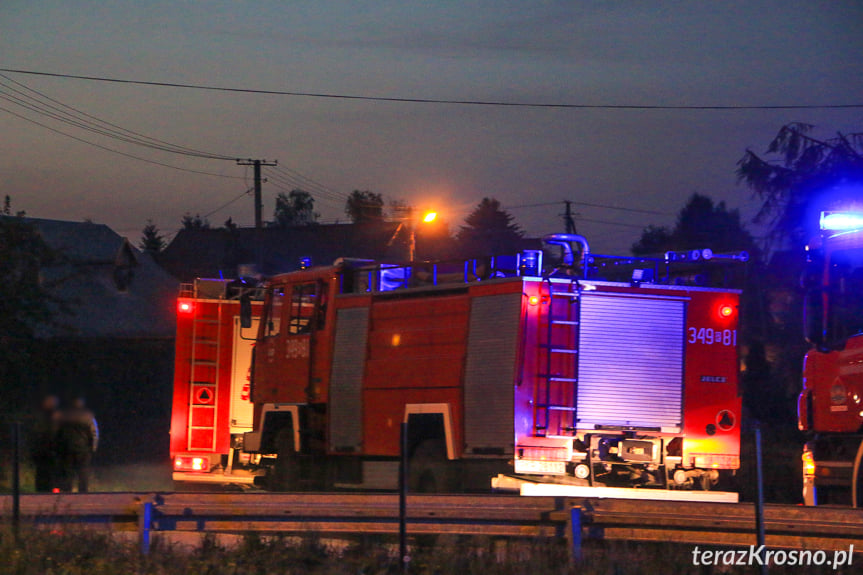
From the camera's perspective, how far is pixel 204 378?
17.2 m

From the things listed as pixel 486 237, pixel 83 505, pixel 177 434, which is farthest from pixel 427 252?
pixel 83 505

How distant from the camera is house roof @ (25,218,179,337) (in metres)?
45.1

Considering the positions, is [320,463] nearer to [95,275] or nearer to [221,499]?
[221,499]

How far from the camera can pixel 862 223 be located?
1041 cm

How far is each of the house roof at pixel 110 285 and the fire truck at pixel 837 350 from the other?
120 feet

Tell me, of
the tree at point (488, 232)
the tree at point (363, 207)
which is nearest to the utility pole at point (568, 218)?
the tree at point (488, 232)

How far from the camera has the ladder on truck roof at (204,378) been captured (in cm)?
1719

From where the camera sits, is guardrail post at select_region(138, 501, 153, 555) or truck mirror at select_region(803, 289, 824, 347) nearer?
guardrail post at select_region(138, 501, 153, 555)

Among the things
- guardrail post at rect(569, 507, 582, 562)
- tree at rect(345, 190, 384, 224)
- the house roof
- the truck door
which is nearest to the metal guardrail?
guardrail post at rect(569, 507, 582, 562)

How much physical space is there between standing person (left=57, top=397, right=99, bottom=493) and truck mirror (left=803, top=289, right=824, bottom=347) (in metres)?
9.70

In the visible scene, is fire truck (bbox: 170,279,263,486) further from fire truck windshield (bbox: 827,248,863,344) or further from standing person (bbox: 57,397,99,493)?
fire truck windshield (bbox: 827,248,863,344)

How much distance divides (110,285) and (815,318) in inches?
1648

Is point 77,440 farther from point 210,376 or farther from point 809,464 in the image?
point 809,464

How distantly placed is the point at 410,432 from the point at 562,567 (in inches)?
210
